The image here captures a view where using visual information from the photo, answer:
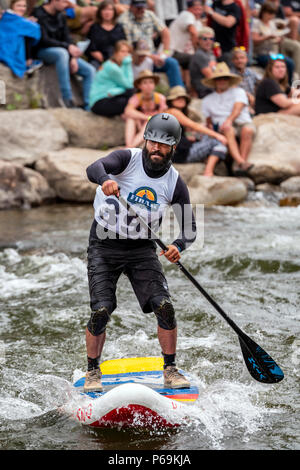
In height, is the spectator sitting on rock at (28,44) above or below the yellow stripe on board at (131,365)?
above

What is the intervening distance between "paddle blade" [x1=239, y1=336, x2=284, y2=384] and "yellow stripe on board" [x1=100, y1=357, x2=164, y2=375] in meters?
0.61

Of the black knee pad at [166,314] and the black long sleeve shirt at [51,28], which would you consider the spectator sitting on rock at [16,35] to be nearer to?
the black long sleeve shirt at [51,28]

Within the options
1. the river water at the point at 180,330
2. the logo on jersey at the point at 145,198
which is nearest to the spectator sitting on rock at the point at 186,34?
the river water at the point at 180,330

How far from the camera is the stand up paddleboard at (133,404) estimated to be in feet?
12.6

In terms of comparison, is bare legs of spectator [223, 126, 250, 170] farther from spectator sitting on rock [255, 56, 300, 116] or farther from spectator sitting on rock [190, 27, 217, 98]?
spectator sitting on rock [255, 56, 300, 116]

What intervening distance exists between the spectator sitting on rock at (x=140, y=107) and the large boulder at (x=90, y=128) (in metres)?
0.77

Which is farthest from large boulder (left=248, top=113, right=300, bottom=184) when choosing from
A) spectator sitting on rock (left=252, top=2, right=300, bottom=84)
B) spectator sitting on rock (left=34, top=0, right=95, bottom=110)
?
spectator sitting on rock (left=34, top=0, right=95, bottom=110)

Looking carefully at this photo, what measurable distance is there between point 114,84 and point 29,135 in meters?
1.49

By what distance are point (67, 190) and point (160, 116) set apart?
18.9 ft

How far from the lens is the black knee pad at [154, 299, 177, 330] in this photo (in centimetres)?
418

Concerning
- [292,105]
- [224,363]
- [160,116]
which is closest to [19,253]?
[224,363]

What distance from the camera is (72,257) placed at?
24.5ft

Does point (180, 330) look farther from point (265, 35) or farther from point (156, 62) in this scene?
point (265, 35)
